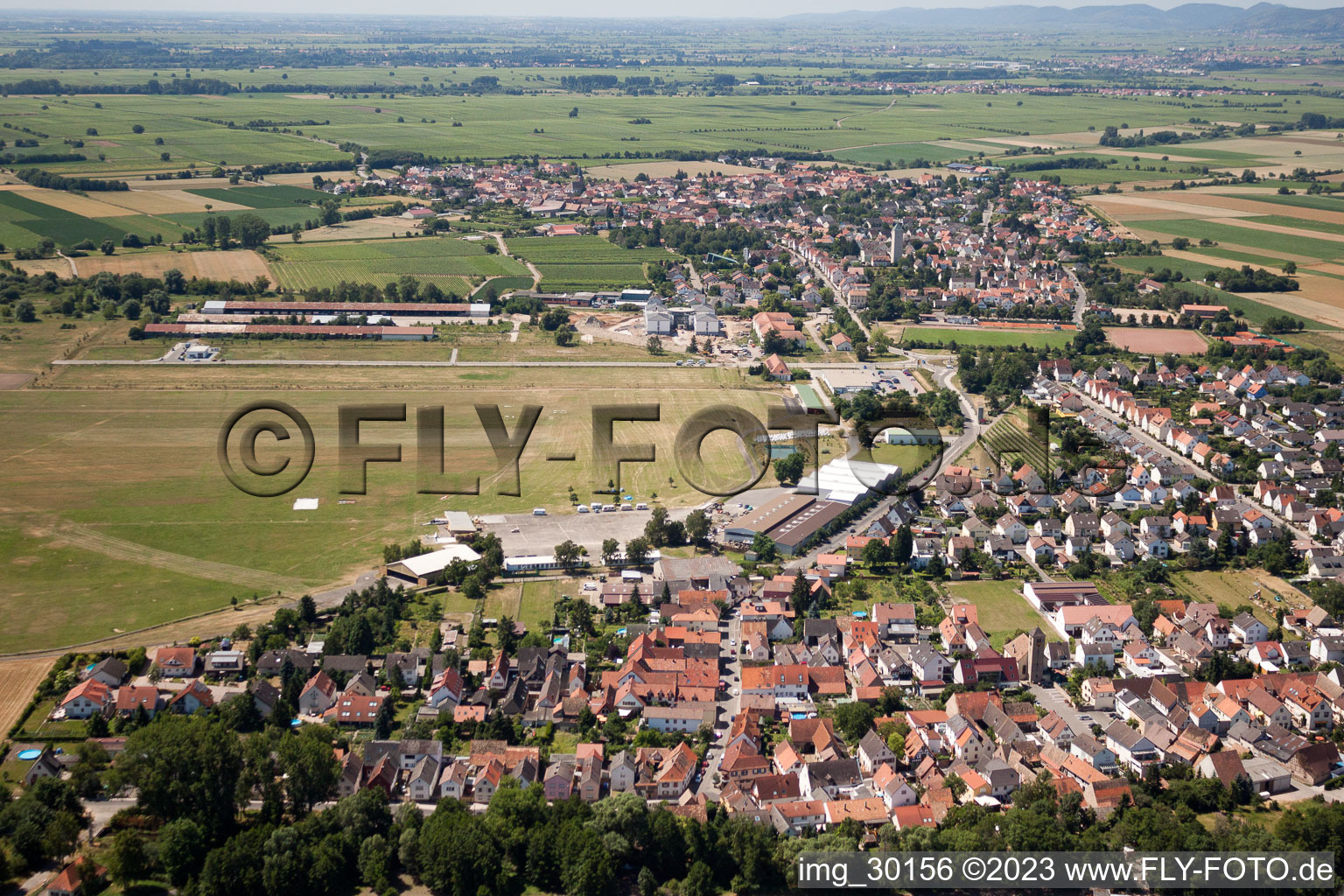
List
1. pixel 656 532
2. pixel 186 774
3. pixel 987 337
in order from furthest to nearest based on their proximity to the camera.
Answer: pixel 987 337 < pixel 656 532 < pixel 186 774

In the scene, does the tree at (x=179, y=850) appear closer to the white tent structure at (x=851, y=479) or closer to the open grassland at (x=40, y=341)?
the white tent structure at (x=851, y=479)

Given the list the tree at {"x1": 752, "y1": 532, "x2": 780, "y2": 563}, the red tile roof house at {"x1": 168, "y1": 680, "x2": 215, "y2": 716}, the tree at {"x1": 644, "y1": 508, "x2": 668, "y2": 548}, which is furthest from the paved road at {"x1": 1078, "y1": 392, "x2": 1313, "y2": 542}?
the red tile roof house at {"x1": 168, "y1": 680, "x2": 215, "y2": 716}

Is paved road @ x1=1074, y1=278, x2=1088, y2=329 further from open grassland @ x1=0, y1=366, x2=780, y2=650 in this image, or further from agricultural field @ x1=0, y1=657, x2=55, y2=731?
agricultural field @ x1=0, y1=657, x2=55, y2=731

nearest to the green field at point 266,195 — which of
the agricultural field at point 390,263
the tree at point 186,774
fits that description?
the agricultural field at point 390,263

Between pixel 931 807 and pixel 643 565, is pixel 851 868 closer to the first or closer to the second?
pixel 931 807

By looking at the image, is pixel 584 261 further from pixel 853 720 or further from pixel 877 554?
pixel 853 720

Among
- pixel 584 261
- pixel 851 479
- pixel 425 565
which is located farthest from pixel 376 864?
pixel 584 261

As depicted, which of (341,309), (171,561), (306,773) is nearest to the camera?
(306,773)
